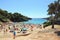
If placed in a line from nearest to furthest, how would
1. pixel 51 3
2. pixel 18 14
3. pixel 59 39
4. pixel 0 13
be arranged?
pixel 59 39, pixel 51 3, pixel 0 13, pixel 18 14

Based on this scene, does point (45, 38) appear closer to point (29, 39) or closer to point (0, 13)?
point (29, 39)

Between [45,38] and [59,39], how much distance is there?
2.05 meters

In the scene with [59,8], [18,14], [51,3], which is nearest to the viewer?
[59,8]

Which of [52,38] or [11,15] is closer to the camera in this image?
[52,38]

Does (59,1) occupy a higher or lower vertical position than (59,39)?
higher

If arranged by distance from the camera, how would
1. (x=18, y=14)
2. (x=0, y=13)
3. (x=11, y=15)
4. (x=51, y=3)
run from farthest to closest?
(x=18, y=14), (x=11, y=15), (x=0, y=13), (x=51, y=3)

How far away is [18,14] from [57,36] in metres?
101

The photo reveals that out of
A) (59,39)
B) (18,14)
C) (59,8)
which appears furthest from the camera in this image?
(18,14)

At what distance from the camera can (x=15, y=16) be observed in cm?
11781

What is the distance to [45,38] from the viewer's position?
76.8ft

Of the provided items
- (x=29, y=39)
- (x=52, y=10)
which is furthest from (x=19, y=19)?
(x=29, y=39)

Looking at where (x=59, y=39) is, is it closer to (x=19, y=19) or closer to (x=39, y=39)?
(x=39, y=39)

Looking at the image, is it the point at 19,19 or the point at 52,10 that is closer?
the point at 52,10

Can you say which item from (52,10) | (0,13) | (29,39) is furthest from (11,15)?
(29,39)
